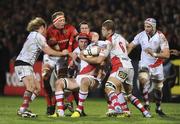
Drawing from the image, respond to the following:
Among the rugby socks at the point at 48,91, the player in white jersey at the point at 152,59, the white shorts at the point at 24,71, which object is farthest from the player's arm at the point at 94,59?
the player in white jersey at the point at 152,59

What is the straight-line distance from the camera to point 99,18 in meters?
25.1

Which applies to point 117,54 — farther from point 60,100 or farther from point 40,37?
point 40,37

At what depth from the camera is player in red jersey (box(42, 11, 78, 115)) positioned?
49.1 ft

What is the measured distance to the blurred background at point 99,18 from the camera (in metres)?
21.8

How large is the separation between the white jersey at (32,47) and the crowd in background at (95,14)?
8.52m

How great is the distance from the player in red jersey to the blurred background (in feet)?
21.6

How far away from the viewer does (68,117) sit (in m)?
13.8

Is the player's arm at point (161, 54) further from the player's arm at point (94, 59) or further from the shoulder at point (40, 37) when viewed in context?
the shoulder at point (40, 37)

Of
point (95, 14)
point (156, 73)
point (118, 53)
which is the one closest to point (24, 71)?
point (118, 53)

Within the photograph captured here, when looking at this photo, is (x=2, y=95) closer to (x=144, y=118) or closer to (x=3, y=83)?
(x=3, y=83)

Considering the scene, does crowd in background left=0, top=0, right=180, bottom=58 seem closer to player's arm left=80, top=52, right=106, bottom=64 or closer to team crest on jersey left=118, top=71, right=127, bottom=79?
team crest on jersey left=118, top=71, right=127, bottom=79

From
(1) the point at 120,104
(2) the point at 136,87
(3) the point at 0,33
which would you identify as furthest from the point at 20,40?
(1) the point at 120,104

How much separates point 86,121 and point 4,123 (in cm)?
169

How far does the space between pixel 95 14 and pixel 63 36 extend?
10.5 metres
